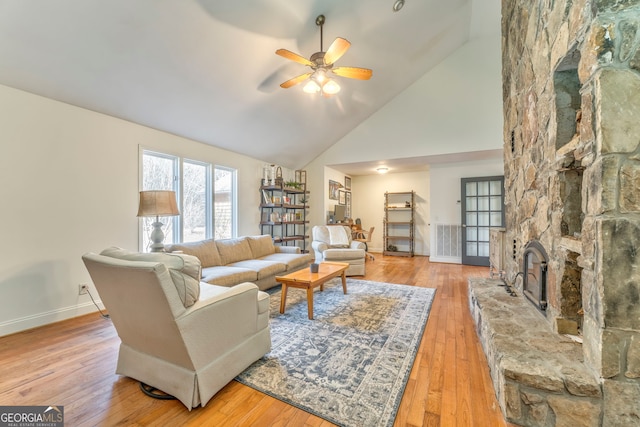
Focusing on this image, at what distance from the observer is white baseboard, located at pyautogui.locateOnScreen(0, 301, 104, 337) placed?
100 inches

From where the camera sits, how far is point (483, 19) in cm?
438

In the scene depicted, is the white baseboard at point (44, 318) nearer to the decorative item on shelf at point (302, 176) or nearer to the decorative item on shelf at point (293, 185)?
the decorative item on shelf at point (293, 185)

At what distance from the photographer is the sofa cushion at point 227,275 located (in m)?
3.04

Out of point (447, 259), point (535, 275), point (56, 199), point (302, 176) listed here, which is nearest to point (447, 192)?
point (447, 259)

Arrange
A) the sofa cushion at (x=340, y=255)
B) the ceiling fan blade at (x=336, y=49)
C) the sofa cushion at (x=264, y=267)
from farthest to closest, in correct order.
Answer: the sofa cushion at (x=340, y=255)
the sofa cushion at (x=264, y=267)
the ceiling fan blade at (x=336, y=49)

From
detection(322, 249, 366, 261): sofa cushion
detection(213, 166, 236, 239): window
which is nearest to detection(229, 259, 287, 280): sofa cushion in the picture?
detection(322, 249, 366, 261): sofa cushion

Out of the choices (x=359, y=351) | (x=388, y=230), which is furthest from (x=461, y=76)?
(x=359, y=351)

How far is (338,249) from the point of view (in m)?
4.89

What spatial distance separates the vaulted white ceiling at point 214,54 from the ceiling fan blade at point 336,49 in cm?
74

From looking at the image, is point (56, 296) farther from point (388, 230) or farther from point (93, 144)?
point (388, 230)

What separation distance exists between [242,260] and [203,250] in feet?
2.26

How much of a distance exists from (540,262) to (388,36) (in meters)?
3.58

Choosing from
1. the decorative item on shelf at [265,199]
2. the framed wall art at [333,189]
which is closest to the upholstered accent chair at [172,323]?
the decorative item on shelf at [265,199]

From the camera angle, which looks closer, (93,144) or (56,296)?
(56,296)
